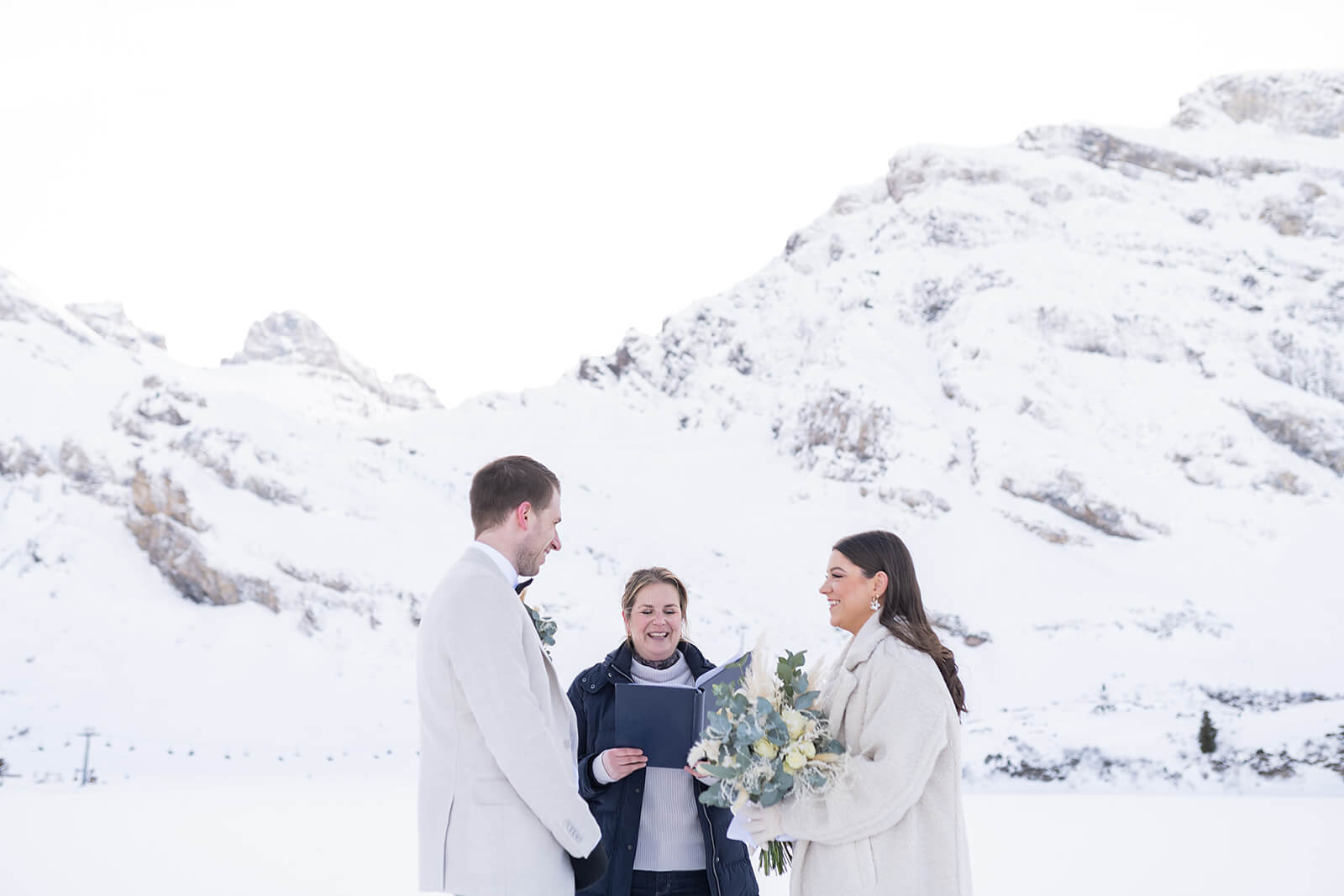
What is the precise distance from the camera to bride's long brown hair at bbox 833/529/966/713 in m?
2.53

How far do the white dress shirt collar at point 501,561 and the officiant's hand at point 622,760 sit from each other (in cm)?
71

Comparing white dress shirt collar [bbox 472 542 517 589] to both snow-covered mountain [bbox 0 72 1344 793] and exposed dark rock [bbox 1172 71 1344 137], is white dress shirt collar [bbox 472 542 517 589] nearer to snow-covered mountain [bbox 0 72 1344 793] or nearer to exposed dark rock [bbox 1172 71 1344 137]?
snow-covered mountain [bbox 0 72 1344 793]

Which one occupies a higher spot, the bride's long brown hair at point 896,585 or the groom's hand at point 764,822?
the bride's long brown hair at point 896,585

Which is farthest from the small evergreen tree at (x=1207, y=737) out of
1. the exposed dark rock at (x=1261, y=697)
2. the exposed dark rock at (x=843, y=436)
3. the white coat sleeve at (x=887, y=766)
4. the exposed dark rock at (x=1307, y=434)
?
the exposed dark rock at (x=1307, y=434)

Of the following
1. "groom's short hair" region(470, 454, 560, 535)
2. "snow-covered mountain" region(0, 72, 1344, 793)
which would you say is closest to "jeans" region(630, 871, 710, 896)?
"groom's short hair" region(470, 454, 560, 535)

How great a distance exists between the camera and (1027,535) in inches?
1049

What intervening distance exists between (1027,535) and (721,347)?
16.7 m

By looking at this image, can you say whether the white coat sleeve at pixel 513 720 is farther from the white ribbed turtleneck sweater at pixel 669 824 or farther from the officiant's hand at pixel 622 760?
the white ribbed turtleneck sweater at pixel 669 824

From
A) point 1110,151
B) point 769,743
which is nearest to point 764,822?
point 769,743

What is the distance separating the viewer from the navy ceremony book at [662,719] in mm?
2871

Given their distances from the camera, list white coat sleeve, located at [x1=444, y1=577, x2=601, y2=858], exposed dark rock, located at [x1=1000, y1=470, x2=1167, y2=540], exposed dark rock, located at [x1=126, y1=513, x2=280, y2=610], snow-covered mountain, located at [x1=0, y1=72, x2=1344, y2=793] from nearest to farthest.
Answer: white coat sleeve, located at [x1=444, y1=577, x2=601, y2=858], snow-covered mountain, located at [x1=0, y1=72, x2=1344, y2=793], exposed dark rock, located at [x1=126, y1=513, x2=280, y2=610], exposed dark rock, located at [x1=1000, y1=470, x2=1167, y2=540]

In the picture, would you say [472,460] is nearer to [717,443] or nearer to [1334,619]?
[717,443]

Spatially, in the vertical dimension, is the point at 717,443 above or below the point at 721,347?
below

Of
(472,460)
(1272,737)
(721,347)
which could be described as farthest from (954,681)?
(721,347)
